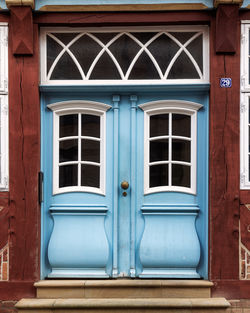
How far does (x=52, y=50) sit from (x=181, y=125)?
6.25 ft

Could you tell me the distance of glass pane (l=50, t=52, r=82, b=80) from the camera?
4973mm

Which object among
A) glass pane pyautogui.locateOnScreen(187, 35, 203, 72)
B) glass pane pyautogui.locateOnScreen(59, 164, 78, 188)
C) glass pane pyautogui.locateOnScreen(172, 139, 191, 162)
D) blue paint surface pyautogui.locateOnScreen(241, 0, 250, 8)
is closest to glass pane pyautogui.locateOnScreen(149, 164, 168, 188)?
glass pane pyautogui.locateOnScreen(172, 139, 191, 162)

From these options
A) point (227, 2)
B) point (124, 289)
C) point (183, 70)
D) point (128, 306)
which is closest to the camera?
point (128, 306)

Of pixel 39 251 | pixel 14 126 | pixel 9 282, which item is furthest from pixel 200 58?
pixel 9 282

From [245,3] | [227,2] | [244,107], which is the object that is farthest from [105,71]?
[245,3]

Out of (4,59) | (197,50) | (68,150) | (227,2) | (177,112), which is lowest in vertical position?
(68,150)

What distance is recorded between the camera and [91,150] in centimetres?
502

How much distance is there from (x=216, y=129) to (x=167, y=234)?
144cm

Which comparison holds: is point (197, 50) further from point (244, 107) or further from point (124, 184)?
point (124, 184)

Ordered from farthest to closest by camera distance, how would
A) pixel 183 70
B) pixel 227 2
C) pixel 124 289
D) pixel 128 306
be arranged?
pixel 183 70 → pixel 124 289 → pixel 227 2 → pixel 128 306

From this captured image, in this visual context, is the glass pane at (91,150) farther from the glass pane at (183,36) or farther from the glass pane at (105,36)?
the glass pane at (183,36)

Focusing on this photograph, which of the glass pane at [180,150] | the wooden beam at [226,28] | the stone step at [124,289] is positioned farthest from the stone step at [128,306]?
the wooden beam at [226,28]

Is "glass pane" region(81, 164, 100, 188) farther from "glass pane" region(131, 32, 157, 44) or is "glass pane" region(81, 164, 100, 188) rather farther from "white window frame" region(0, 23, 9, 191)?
"glass pane" region(131, 32, 157, 44)

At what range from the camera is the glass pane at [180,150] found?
5.00 metres
